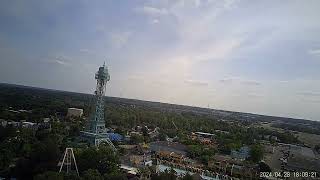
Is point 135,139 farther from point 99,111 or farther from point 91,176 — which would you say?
point 91,176

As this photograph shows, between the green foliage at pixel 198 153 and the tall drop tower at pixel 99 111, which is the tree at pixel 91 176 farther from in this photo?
the green foliage at pixel 198 153

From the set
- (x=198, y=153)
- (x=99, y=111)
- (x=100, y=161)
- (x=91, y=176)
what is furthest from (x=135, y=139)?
(x=91, y=176)

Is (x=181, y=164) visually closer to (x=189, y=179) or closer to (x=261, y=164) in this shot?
(x=261, y=164)

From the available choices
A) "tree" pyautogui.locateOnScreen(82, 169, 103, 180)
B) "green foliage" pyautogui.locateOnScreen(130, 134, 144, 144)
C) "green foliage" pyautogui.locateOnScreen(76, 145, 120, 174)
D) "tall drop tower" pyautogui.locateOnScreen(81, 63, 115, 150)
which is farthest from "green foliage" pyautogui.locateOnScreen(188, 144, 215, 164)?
"tree" pyautogui.locateOnScreen(82, 169, 103, 180)

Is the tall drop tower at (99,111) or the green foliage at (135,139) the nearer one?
the tall drop tower at (99,111)

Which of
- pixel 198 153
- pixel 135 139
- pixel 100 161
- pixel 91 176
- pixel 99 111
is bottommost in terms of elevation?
pixel 198 153

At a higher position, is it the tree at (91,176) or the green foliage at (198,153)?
the tree at (91,176)

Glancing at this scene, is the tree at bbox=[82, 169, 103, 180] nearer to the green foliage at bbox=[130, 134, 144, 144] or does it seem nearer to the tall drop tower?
the tall drop tower

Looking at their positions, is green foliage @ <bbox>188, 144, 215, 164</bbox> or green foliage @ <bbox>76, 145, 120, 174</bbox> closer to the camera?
green foliage @ <bbox>76, 145, 120, 174</bbox>

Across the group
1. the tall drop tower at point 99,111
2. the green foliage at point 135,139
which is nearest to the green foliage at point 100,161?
the tall drop tower at point 99,111

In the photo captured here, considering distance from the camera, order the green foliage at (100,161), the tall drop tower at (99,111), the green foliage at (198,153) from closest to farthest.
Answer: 1. the green foliage at (100,161)
2. the tall drop tower at (99,111)
3. the green foliage at (198,153)

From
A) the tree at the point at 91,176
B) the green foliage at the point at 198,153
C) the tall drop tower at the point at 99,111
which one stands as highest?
the tall drop tower at the point at 99,111

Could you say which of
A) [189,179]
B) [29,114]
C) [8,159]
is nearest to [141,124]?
[29,114]
